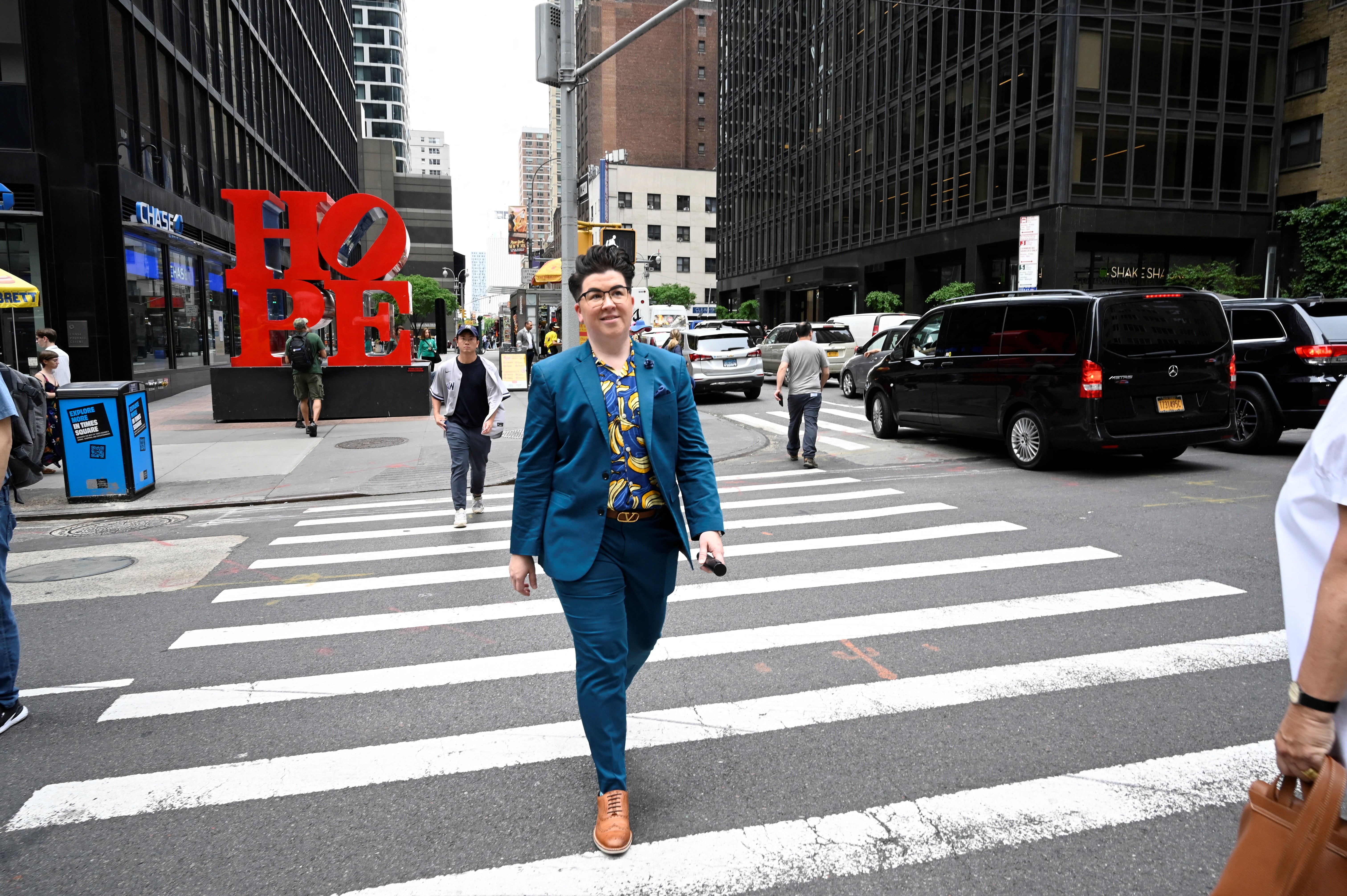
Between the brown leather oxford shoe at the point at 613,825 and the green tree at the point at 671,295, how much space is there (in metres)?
83.6

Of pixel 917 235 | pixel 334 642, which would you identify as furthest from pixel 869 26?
pixel 334 642

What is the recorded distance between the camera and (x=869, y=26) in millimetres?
48562

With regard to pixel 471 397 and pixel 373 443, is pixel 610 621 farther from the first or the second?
pixel 373 443

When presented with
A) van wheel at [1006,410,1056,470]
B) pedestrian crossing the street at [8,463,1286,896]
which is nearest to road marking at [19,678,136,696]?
pedestrian crossing the street at [8,463,1286,896]

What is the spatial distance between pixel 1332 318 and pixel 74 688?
13432mm

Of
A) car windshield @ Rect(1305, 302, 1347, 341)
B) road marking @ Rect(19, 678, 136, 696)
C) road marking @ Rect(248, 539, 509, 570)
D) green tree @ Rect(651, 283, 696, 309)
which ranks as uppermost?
green tree @ Rect(651, 283, 696, 309)

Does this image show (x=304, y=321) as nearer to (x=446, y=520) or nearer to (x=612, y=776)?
(x=446, y=520)

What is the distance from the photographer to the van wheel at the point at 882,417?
1423 cm

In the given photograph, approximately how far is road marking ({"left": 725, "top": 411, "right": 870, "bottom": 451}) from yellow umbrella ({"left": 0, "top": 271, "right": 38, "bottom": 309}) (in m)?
11.2

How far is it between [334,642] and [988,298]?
930 centimetres

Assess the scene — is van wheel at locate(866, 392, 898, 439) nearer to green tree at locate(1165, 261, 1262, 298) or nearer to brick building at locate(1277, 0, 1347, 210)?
green tree at locate(1165, 261, 1262, 298)

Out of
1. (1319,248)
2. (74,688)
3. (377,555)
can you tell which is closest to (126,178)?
→ (377,555)

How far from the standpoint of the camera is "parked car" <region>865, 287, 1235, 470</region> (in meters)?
10.0

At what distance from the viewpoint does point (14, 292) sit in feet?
42.1
